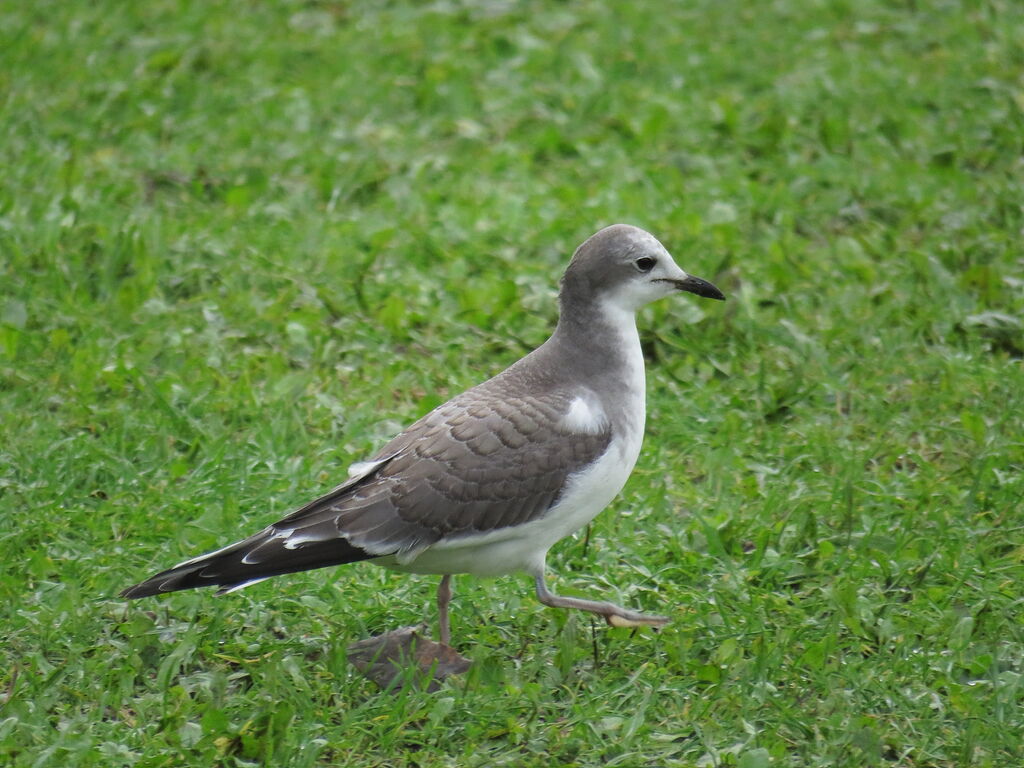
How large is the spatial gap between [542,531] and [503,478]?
0.22m

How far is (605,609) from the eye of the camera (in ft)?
14.8

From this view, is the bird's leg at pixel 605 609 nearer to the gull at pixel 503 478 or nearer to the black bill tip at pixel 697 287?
the gull at pixel 503 478

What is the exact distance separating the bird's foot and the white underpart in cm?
24

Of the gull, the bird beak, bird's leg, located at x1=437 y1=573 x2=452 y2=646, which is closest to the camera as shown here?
the gull

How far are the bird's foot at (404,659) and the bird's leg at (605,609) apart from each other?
1.13ft

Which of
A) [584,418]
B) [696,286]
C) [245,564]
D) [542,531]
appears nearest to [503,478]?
Answer: [542,531]

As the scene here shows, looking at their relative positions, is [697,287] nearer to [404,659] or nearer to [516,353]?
[516,353]

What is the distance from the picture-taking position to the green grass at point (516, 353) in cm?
425

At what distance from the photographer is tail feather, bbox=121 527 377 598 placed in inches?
164

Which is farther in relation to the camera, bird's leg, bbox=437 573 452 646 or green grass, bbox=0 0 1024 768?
bird's leg, bbox=437 573 452 646

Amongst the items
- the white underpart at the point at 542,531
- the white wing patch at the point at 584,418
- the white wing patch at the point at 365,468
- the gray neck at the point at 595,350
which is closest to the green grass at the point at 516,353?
the white underpart at the point at 542,531

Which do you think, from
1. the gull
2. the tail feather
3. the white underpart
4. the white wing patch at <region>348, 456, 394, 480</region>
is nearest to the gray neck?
the gull

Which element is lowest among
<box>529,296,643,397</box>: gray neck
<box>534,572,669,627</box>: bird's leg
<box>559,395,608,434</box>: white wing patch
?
<box>534,572,669,627</box>: bird's leg

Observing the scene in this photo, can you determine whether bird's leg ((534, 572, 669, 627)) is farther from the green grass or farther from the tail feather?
the tail feather
